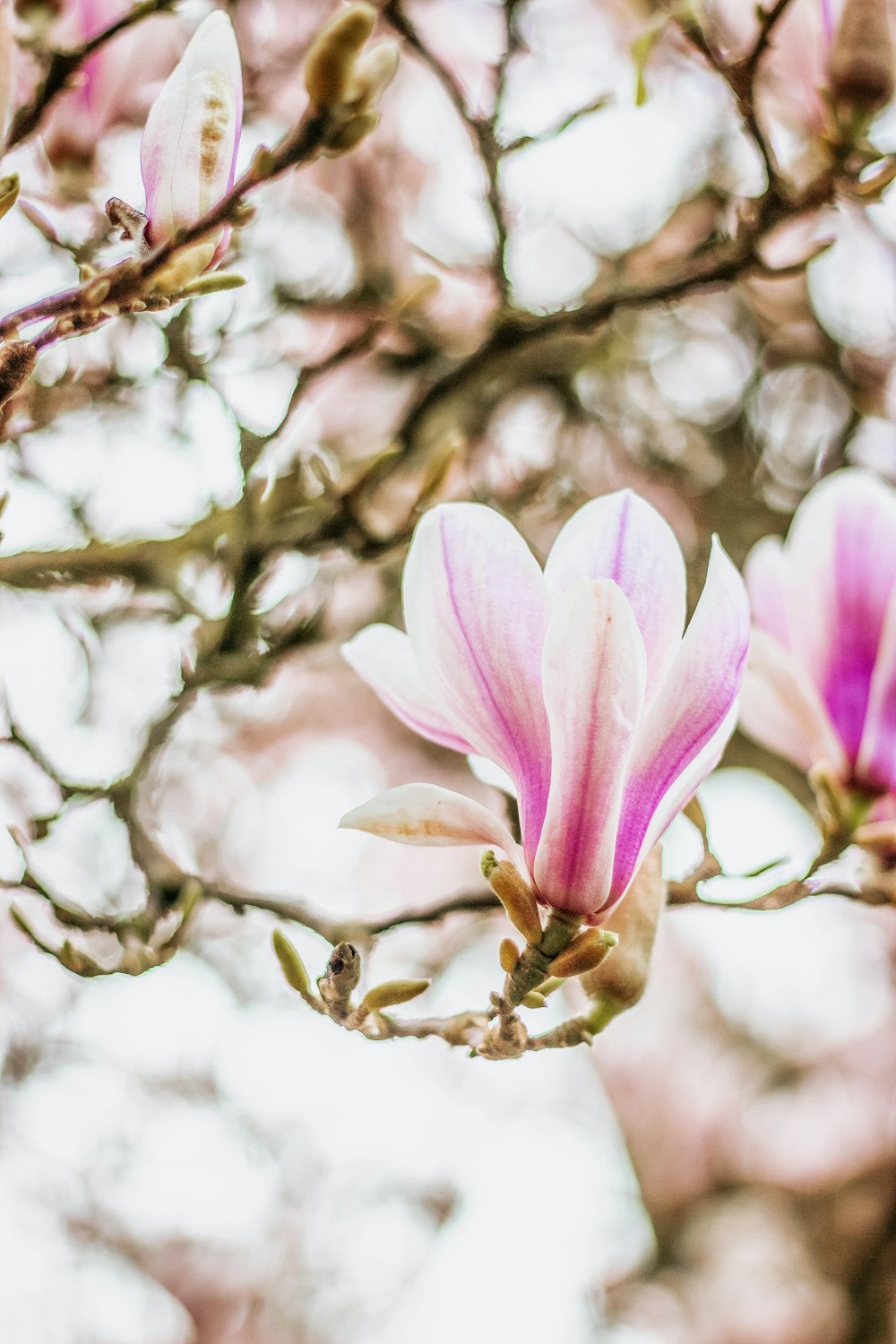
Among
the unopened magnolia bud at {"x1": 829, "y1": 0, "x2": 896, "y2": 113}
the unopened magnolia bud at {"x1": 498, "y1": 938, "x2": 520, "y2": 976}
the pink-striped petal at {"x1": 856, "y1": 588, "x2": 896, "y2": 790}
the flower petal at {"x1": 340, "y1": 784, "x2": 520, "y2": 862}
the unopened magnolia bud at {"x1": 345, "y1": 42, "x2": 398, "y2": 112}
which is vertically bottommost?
the pink-striped petal at {"x1": 856, "y1": 588, "x2": 896, "y2": 790}

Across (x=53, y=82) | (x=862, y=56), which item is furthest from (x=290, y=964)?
(x=862, y=56)

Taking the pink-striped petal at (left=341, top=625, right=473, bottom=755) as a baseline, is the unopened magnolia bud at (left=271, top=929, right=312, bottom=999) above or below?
below

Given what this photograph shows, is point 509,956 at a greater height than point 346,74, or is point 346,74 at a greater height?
point 346,74

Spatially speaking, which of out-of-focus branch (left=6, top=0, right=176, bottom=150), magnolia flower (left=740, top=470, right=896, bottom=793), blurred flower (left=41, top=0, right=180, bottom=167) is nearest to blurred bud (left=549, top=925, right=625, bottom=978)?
magnolia flower (left=740, top=470, right=896, bottom=793)

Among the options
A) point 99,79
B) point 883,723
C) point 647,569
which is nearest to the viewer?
point 647,569

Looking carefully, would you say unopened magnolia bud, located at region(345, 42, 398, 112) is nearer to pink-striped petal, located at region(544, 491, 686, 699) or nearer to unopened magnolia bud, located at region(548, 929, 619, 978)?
pink-striped petal, located at region(544, 491, 686, 699)

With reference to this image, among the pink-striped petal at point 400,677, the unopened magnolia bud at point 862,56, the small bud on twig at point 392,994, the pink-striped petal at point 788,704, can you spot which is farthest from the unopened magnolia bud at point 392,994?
the unopened magnolia bud at point 862,56

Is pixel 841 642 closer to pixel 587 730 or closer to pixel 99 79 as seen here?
pixel 587 730

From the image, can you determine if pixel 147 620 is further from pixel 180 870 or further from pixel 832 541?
pixel 832 541
